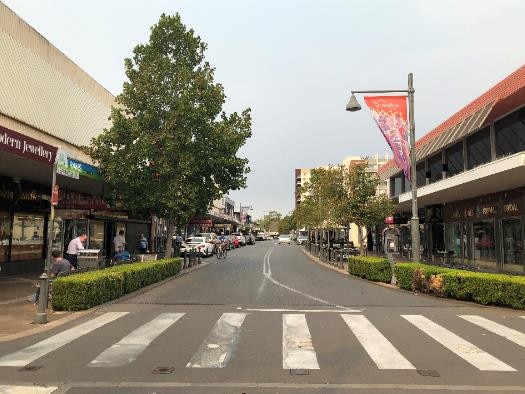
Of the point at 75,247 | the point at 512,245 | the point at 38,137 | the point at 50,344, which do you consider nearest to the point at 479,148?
the point at 512,245

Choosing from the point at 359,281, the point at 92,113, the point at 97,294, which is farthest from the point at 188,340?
the point at 92,113

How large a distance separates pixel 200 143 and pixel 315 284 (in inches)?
354

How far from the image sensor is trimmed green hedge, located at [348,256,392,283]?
18.2 m

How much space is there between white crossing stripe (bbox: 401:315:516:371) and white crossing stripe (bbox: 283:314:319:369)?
2.27 meters

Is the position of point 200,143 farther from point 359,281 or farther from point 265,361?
point 265,361

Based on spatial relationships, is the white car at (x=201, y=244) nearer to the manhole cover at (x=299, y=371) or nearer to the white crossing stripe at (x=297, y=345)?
the white crossing stripe at (x=297, y=345)

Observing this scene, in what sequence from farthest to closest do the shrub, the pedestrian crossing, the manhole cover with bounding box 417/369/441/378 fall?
the shrub < the pedestrian crossing < the manhole cover with bounding box 417/369/441/378

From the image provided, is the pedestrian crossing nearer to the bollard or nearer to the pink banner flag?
the bollard

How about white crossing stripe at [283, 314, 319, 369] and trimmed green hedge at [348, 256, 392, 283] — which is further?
trimmed green hedge at [348, 256, 392, 283]

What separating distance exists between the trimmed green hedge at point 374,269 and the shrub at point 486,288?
424 centimetres

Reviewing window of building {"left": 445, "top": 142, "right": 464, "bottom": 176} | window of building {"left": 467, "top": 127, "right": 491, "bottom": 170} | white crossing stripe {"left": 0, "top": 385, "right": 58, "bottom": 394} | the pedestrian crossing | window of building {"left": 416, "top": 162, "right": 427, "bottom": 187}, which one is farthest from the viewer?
window of building {"left": 416, "top": 162, "right": 427, "bottom": 187}

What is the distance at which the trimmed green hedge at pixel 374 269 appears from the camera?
1817 cm

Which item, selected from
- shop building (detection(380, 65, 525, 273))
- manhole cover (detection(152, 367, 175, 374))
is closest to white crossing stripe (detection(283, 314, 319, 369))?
manhole cover (detection(152, 367, 175, 374))

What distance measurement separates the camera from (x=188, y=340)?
8.27 metres
